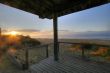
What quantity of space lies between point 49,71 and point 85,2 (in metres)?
2.70

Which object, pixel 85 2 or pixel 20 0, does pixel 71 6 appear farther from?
pixel 20 0

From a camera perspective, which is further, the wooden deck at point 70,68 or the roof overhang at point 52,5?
the wooden deck at point 70,68

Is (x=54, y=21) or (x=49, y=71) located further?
(x=54, y=21)

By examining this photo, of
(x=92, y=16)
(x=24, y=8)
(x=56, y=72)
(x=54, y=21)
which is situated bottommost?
(x=56, y=72)

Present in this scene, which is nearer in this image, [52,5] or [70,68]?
[70,68]

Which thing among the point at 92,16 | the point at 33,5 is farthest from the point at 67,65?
the point at 92,16

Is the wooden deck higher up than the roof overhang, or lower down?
lower down

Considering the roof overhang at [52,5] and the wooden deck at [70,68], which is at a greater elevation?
the roof overhang at [52,5]

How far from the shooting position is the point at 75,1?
474 cm

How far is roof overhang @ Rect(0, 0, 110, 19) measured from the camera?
4366mm

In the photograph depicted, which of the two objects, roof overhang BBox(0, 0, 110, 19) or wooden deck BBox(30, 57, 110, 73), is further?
wooden deck BBox(30, 57, 110, 73)

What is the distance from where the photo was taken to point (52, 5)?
5.33 metres

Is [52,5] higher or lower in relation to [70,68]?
higher

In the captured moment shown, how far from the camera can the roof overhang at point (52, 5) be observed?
437cm
